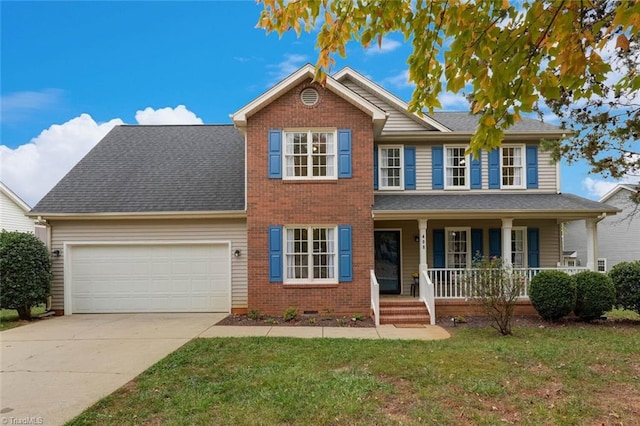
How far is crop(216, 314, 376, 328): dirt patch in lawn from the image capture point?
10.0 meters

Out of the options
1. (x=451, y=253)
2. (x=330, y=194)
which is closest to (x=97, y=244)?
(x=330, y=194)

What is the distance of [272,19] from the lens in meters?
4.50

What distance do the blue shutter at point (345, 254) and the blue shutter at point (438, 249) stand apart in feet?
11.3

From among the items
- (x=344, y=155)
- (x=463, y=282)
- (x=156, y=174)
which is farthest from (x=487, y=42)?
(x=156, y=174)

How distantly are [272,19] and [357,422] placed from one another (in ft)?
15.1

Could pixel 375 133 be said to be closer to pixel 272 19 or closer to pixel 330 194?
pixel 330 194

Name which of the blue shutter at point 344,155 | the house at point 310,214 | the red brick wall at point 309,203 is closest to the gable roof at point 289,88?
the house at point 310,214

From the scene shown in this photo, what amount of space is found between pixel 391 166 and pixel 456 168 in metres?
2.17

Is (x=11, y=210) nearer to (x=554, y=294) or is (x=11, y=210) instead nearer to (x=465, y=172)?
(x=465, y=172)

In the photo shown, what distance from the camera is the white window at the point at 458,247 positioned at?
13016 millimetres

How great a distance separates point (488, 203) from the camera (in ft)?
38.7

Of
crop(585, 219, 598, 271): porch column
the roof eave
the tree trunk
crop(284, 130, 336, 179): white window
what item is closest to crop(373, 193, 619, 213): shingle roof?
crop(585, 219, 598, 271): porch column

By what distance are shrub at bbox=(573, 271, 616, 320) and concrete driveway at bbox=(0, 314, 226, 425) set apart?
9.45 m

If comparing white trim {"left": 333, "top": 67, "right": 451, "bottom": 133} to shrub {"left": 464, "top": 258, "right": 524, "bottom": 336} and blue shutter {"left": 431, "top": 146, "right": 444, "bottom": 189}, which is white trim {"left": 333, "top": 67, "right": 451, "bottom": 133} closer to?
blue shutter {"left": 431, "top": 146, "right": 444, "bottom": 189}
